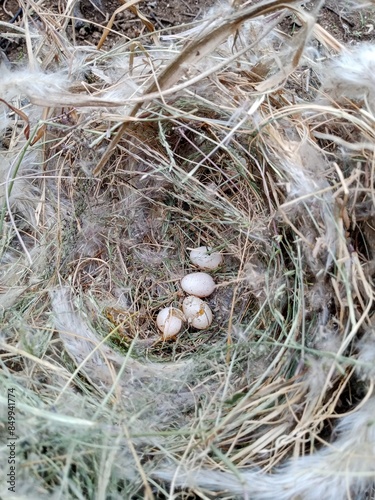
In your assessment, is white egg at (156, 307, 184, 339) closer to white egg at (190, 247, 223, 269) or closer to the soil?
white egg at (190, 247, 223, 269)

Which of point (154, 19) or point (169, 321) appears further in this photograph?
point (154, 19)

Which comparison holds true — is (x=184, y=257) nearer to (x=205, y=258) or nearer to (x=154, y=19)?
(x=205, y=258)

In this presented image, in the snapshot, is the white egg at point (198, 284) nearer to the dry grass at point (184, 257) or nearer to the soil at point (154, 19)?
the dry grass at point (184, 257)

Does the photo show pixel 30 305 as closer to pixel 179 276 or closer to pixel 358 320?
pixel 179 276

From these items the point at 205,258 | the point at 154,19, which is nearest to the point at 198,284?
the point at 205,258

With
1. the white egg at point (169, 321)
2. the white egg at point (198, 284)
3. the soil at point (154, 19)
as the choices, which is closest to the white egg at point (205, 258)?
the white egg at point (198, 284)
